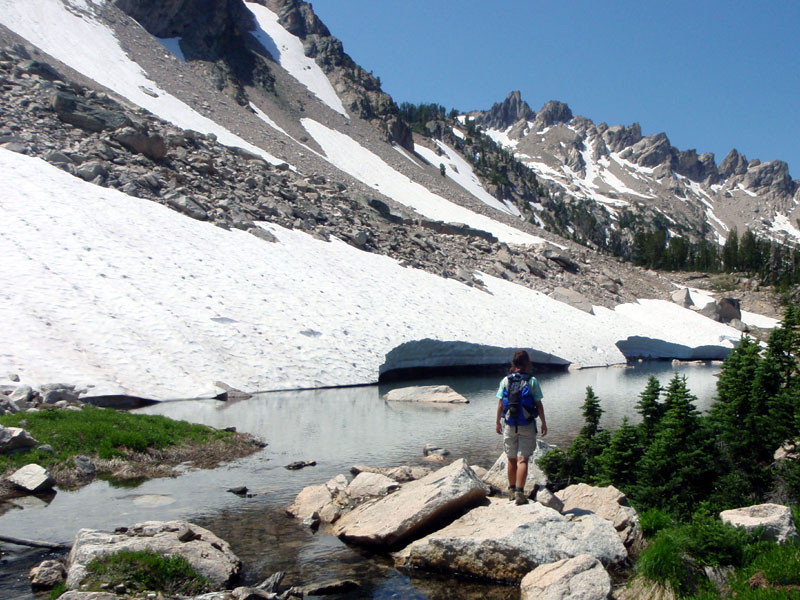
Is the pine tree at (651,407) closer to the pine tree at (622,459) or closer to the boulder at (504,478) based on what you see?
the pine tree at (622,459)

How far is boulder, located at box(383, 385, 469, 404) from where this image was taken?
77.9 ft

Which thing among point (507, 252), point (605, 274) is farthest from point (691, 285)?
point (507, 252)

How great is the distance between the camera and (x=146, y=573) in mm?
6785

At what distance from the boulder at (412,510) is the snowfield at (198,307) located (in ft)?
37.4

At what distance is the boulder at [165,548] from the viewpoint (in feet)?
22.5

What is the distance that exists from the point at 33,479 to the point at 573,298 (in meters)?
45.3

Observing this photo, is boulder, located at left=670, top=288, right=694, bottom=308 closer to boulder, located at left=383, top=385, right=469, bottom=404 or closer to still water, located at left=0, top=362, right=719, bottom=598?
still water, located at left=0, top=362, right=719, bottom=598

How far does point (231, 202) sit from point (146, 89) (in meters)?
36.8

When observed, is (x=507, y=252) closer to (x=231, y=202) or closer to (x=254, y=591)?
(x=231, y=202)

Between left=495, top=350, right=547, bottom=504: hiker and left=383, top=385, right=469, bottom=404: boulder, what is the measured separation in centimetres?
1407

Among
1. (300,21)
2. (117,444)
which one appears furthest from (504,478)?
(300,21)

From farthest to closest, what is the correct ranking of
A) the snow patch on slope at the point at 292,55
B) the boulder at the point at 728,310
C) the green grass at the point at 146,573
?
the snow patch on slope at the point at 292,55
the boulder at the point at 728,310
the green grass at the point at 146,573

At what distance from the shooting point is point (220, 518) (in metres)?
9.59

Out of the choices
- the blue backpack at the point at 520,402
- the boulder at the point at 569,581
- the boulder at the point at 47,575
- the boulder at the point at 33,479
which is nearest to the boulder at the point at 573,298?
the blue backpack at the point at 520,402
